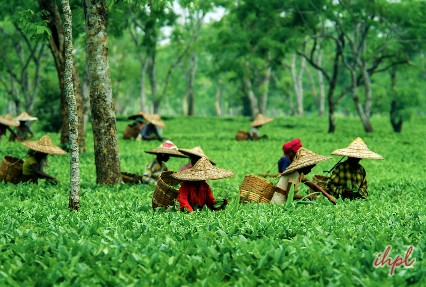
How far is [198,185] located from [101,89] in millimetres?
4592

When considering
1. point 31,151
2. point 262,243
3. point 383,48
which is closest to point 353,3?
point 383,48

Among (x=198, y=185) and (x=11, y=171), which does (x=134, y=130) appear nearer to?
(x=11, y=171)

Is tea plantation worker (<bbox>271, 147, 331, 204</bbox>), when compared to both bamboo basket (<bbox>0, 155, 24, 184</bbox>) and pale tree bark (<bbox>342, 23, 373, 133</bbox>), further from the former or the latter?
pale tree bark (<bbox>342, 23, 373, 133</bbox>)

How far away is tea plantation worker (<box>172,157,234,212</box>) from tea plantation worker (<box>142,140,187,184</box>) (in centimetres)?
306

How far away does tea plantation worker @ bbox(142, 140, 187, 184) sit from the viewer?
1212cm

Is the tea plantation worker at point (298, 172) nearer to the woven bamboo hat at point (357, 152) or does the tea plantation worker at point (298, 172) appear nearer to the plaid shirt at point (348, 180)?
the woven bamboo hat at point (357, 152)

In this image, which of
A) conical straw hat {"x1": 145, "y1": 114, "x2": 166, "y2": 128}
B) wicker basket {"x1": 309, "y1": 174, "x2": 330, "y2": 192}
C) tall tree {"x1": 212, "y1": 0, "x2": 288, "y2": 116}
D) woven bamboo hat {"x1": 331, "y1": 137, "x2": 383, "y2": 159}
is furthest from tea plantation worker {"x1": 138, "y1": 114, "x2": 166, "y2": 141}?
woven bamboo hat {"x1": 331, "y1": 137, "x2": 383, "y2": 159}

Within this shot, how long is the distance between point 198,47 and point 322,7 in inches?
701

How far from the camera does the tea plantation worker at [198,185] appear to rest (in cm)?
869

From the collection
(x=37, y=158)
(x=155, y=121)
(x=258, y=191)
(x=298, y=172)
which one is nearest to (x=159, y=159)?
(x=37, y=158)

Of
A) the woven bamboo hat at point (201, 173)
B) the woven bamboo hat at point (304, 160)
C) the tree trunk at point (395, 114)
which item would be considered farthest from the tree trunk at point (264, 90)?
the woven bamboo hat at point (201, 173)

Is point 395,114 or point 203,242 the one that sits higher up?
point 395,114

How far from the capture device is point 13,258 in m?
6.22

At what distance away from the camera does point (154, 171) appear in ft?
41.8
